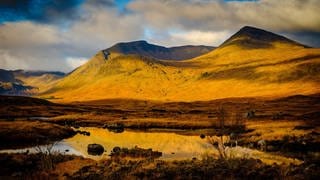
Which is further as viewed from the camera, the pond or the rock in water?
the rock in water

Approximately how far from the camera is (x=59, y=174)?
3512 centimetres

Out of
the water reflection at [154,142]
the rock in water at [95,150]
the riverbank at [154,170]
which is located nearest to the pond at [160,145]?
the water reflection at [154,142]

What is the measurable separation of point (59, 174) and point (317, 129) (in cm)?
4754

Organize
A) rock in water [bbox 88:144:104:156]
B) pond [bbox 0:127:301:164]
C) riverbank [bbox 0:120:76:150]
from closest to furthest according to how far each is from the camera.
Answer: pond [bbox 0:127:301:164] → rock in water [bbox 88:144:104:156] → riverbank [bbox 0:120:76:150]

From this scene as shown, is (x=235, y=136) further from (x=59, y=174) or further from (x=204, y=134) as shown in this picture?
(x=59, y=174)

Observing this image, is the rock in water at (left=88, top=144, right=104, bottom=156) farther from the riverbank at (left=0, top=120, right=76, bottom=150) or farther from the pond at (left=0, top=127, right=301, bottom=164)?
the riverbank at (left=0, top=120, right=76, bottom=150)

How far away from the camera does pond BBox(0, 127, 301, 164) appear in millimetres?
47819

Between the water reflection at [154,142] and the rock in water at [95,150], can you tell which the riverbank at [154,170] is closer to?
the rock in water at [95,150]

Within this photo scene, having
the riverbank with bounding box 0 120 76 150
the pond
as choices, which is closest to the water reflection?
the pond

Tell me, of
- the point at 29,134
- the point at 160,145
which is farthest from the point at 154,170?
the point at 29,134

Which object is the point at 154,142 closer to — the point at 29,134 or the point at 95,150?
the point at 95,150

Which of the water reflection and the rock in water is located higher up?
the rock in water

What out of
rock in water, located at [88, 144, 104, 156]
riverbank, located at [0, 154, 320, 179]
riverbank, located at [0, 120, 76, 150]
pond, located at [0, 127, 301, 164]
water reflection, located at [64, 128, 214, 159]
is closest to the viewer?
riverbank, located at [0, 154, 320, 179]

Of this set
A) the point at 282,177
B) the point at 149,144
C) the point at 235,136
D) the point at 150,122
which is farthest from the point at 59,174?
the point at 150,122
